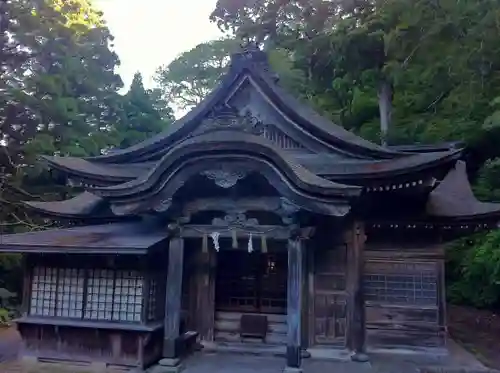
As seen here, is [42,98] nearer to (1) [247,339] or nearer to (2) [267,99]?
(2) [267,99]

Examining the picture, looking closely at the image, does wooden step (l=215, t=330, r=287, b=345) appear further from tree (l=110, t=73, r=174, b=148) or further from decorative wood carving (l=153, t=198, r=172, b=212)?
tree (l=110, t=73, r=174, b=148)

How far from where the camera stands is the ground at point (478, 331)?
1120cm

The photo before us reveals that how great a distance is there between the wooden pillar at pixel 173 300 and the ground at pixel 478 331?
20.8ft

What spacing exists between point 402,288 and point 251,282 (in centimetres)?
325

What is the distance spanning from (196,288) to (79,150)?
10.7 meters

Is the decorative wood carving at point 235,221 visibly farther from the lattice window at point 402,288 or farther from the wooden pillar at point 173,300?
the lattice window at point 402,288

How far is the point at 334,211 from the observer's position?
325 inches

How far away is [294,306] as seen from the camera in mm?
8602

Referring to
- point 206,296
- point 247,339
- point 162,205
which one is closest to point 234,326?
point 247,339

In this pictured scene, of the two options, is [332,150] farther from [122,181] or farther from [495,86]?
[495,86]

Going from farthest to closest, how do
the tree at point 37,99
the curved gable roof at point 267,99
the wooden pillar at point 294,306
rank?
the tree at point 37,99 → the curved gable roof at point 267,99 → the wooden pillar at point 294,306

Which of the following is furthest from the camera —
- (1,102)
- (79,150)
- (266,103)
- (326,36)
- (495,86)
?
(326,36)

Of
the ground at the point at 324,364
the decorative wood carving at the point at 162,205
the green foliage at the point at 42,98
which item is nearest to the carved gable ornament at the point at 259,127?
the decorative wood carving at the point at 162,205

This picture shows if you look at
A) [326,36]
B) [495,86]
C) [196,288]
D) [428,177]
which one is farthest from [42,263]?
[326,36]
